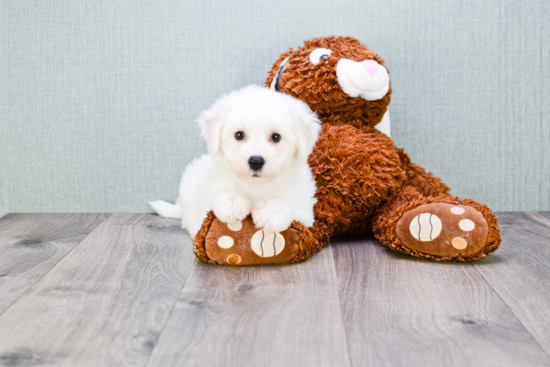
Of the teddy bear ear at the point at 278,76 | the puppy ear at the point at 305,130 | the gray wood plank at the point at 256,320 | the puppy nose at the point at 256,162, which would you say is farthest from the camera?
the teddy bear ear at the point at 278,76

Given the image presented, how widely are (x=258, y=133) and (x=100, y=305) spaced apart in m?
0.60

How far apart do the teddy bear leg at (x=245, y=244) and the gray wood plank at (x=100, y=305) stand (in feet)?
0.34

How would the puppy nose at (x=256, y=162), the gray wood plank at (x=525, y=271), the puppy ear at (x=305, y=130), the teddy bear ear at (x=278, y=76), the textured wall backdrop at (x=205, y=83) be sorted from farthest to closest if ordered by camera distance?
the textured wall backdrop at (x=205, y=83) < the teddy bear ear at (x=278, y=76) < the puppy ear at (x=305, y=130) < the puppy nose at (x=256, y=162) < the gray wood plank at (x=525, y=271)

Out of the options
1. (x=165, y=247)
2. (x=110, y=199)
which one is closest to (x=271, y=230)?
(x=165, y=247)

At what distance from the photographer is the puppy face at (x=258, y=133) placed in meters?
1.38

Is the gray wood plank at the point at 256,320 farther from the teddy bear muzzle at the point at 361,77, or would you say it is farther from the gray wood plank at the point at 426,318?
the teddy bear muzzle at the point at 361,77

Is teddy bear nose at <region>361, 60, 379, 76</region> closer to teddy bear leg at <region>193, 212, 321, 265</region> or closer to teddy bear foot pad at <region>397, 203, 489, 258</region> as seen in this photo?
teddy bear foot pad at <region>397, 203, 489, 258</region>

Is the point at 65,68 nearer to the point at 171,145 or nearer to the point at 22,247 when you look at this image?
the point at 171,145

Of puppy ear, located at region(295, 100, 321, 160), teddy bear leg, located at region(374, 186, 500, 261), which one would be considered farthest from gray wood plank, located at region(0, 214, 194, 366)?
teddy bear leg, located at region(374, 186, 500, 261)

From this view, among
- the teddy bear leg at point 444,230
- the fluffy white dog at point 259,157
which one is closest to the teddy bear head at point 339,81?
the fluffy white dog at point 259,157

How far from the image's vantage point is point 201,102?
215cm

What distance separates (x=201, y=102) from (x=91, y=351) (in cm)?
135

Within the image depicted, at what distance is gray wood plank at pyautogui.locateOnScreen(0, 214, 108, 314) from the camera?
136 centimetres

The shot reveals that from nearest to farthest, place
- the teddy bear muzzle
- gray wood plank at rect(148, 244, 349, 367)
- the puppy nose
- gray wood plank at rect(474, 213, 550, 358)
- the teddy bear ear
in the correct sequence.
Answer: gray wood plank at rect(148, 244, 349, 367) < gray wood plank at rect(474, 213, 550, 358) < the puppy nose < the teddy bear muzzle < the teddy bear ear
